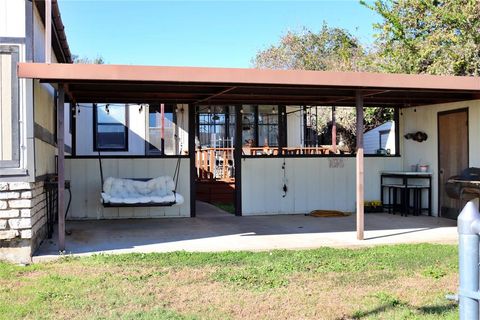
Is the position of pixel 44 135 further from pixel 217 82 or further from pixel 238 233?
pixel 238 233

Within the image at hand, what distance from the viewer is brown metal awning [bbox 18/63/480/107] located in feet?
19.9

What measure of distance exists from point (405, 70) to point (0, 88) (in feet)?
30.8

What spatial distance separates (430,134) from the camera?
A: 416 inches

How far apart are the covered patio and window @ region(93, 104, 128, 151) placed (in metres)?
2.37

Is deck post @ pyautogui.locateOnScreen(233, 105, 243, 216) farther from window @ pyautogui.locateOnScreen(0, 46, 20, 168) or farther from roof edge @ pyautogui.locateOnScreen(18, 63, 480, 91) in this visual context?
window @ pyautogui.locateOnScreen(0, 46, 20, 168)

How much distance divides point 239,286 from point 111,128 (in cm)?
823

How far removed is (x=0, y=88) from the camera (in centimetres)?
600

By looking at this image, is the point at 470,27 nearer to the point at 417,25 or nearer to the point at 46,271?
the point at 417,25

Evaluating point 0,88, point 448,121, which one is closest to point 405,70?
point 448,121

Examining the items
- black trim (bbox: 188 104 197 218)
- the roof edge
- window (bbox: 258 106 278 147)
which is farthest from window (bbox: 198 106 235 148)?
the roof edge

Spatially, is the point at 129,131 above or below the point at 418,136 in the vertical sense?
above

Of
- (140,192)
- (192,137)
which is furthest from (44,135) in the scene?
(192,137)

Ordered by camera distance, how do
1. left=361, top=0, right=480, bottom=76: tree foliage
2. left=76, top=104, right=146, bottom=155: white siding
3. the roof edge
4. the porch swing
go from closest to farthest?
the roof edge → the porch swing → left=361, top=0, right=480, bottom=76: tree foliage → left=76, top=104, right=146, bottom=155: white siding

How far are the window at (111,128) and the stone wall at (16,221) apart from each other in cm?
607
